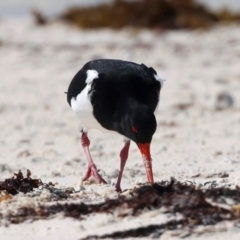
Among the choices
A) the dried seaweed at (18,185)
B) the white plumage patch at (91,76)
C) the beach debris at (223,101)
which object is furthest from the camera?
the beach debris at (223,101)

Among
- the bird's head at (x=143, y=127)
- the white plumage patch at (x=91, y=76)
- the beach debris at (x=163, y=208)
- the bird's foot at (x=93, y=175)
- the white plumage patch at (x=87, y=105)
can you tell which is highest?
the white plumage patch at (x=91, y=76)

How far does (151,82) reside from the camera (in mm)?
5285

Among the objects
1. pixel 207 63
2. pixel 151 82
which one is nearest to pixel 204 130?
pixel 151 82

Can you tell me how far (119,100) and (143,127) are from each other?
0.49 m

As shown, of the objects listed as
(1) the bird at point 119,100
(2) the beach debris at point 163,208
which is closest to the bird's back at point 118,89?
(1) the bird at point 119,100

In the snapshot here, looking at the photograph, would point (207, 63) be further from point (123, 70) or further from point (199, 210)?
point (199, 210)

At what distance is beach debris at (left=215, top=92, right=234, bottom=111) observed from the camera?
1010 centimetres

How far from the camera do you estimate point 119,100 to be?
512 cm

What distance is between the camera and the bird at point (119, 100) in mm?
4805

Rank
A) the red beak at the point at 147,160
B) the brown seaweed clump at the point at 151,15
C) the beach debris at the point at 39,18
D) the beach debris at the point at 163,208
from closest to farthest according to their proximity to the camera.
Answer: the beach debris at the point at 163,208 → the red beak at the point at 147,160 → the brown seaweed clump at the point at 151,15 → the beach debris at the point at 39,18

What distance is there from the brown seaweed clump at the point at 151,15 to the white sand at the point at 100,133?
1.08m

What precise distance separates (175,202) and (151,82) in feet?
5.22

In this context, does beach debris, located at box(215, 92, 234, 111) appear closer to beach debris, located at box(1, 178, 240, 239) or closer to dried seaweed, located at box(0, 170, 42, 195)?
dried seaweed, located at box(0, 170, 42, 195)

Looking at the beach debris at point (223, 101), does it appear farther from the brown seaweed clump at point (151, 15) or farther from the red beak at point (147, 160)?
the brown seaweed clump at point (151, 15)
